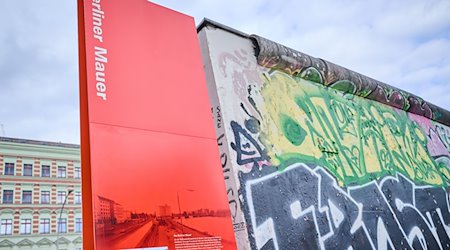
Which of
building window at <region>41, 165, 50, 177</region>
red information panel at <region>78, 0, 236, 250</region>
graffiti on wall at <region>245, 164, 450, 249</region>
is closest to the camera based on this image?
red information panel at <region>78, 0, 236, 250</region>

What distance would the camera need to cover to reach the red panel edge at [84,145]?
2.70 metres

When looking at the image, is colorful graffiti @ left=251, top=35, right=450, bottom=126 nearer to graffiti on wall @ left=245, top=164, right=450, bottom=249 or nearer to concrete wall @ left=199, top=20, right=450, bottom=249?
concrete wall @ left=199, top=20, right=450, bottom=249

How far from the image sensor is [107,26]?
3553mm

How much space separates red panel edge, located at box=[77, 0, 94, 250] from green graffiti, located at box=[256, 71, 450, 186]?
7.38 ft

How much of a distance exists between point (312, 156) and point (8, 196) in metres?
28.0

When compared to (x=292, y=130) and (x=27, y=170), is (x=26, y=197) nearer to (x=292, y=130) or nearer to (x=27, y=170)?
(x=27, y=170)

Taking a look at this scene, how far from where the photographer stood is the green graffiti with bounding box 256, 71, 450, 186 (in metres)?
4.82

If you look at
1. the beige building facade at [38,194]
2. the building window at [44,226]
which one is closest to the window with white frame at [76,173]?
the beige building facade at [38,194]

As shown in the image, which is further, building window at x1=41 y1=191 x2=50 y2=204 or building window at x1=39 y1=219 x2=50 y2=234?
building window at x1=41 y1=191 x2=50 y2=204

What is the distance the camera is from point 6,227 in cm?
2564

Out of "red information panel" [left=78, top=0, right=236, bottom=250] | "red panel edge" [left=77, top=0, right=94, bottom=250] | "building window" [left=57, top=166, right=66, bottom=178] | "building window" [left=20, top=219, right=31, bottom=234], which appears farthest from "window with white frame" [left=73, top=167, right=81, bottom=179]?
"red panel edge" [left=77, top=0, right=94, bottom=250]

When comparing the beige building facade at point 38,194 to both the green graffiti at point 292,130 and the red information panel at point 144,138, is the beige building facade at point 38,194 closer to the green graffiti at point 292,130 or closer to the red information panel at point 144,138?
the green graffiti at point 292,130

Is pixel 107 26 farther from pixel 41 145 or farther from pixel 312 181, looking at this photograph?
pixel 41 145

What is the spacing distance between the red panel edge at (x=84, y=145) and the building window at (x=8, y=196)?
91.6ft
